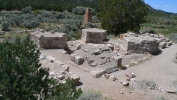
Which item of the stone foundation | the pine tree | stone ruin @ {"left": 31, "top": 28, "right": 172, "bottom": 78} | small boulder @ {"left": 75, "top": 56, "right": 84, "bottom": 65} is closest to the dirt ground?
small boulder @ {"left": 75, "top": 56, "right": 84, "bottom": 65}

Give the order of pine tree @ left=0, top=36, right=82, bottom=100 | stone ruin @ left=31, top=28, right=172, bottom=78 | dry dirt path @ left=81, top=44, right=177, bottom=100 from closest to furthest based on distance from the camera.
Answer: pine tree @ left=0, top=36, right=82, bottom=100, dry dirt path @ left=81, top=44, right=177, bottom=100, stone ruin @ left=31, top=28, right=172, bottom=78

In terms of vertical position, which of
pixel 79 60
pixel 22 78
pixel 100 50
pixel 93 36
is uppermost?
pixel 22 78

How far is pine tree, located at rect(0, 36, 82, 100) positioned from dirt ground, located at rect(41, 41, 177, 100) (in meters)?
3.02

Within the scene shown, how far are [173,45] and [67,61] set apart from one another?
8.45m

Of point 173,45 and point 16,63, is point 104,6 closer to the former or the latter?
point 173,45

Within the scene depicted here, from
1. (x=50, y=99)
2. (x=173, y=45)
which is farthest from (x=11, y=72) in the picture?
(x=173, y=45)

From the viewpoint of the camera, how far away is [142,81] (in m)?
8.40

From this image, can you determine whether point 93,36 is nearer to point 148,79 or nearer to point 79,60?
point 79,60

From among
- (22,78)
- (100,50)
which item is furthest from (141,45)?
(22,78)

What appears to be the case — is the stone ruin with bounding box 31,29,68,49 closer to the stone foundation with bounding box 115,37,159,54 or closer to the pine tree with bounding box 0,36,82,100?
the stone foundation with bounding box 115,37,159,54

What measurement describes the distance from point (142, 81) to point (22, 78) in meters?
5.44

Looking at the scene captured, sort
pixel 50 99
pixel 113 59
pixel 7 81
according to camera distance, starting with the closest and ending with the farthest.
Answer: pixel 7 81 → pixel 50 99 → pixel 113 59

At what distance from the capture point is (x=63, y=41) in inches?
521

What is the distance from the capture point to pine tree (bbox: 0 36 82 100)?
13.6 feet
